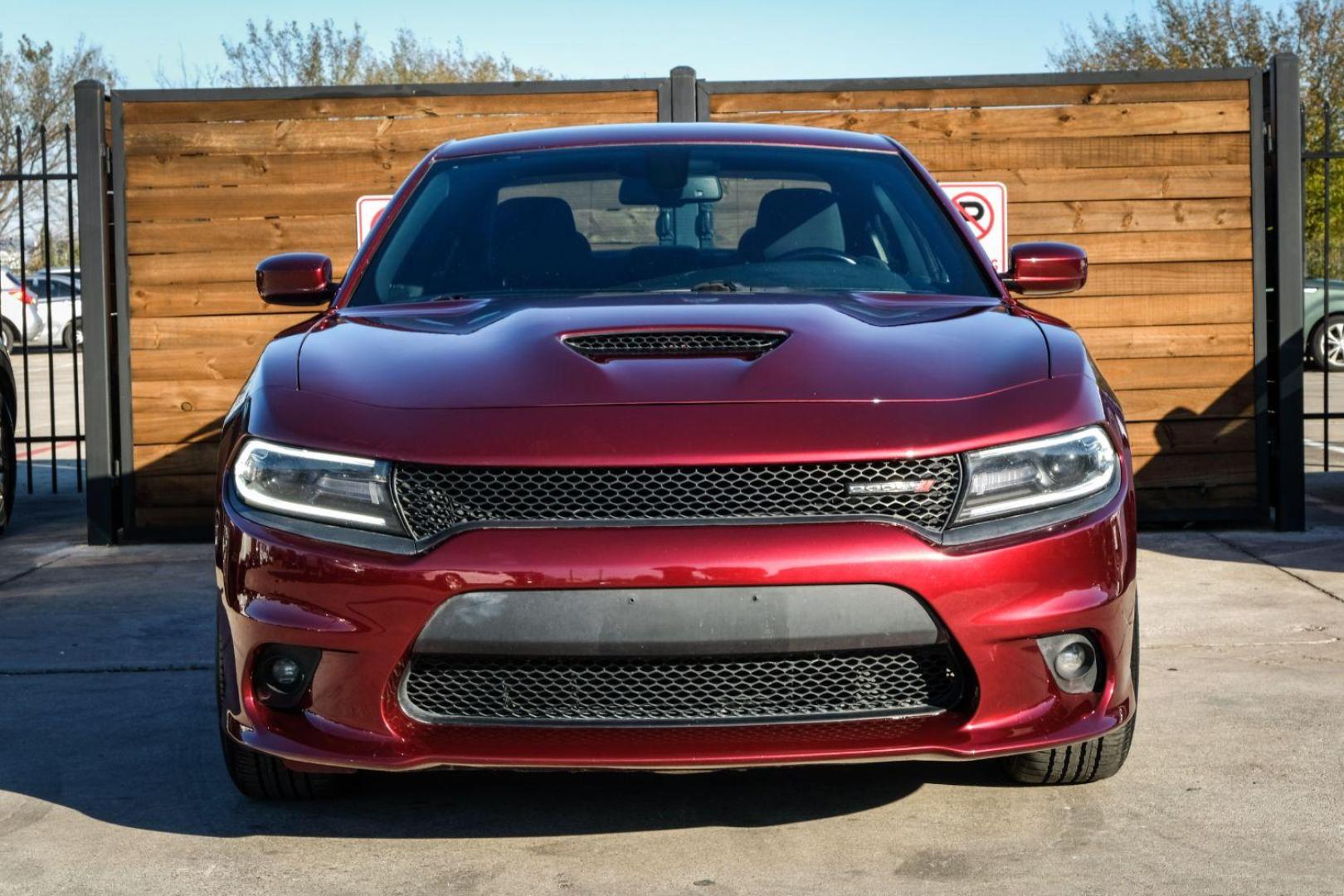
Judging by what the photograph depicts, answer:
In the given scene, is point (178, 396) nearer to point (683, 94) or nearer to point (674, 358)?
point (683, 94)

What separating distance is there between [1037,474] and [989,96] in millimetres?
5332

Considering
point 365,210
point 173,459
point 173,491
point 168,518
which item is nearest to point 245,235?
point 365,210

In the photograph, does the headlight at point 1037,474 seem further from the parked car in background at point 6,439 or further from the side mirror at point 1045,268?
the parked car in background at point 6,439

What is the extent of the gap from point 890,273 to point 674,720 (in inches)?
62.0

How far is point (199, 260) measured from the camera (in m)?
8.20

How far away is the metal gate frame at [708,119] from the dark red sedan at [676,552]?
193 inches

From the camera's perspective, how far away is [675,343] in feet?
11.4

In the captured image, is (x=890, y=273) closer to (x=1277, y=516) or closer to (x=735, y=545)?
(x=735, y=545)

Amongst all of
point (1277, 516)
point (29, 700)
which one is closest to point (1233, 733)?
point (29, 700)

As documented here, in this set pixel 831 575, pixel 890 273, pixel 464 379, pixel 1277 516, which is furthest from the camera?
pixel 1277 516

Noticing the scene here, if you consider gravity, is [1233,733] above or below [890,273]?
below

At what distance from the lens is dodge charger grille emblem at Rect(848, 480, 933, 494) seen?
3.12 m

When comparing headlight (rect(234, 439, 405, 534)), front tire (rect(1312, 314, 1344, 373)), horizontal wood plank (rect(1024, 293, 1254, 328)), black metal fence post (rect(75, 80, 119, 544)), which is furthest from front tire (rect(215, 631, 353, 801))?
front tire (rect(1312, 314, 1344, 373))

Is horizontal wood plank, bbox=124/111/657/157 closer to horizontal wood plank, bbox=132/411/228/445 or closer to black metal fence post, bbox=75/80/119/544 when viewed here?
black metal fence post, bbox=75/80/119/544
